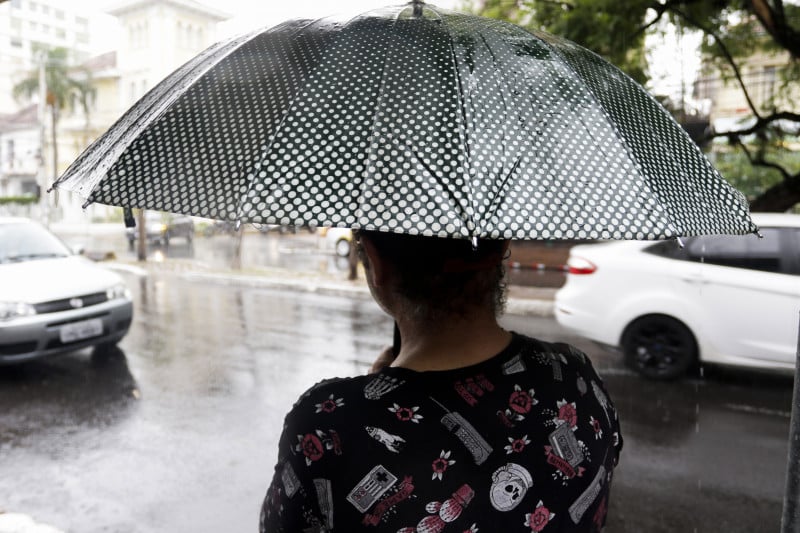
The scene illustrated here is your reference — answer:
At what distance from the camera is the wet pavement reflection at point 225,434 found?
3803 mm

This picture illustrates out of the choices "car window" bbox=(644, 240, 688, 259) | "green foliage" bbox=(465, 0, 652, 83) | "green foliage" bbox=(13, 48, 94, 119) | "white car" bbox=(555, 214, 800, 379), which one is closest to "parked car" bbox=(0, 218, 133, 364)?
"white car" bbox=(555, 214, 800, 379)

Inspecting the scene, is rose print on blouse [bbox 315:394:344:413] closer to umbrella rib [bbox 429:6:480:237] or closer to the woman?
the woman

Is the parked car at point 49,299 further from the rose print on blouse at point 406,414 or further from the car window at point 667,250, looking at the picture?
the rose print on blouse at point 406,414

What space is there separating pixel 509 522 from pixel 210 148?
0.94 metres

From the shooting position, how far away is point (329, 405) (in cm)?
109

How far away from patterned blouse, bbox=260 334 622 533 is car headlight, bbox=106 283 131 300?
6.31m

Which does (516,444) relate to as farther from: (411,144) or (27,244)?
(27,244)

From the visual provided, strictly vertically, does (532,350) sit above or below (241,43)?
below

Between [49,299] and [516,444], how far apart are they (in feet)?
20.4

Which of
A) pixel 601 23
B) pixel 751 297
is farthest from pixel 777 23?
pixel 751 297

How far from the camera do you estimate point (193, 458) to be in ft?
14.7

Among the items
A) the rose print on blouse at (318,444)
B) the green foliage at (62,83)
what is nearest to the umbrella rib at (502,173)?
the rose print on blouse at (318,444)

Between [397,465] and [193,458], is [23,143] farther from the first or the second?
[397,465]

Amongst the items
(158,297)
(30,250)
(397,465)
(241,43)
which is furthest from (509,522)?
(158,297)
